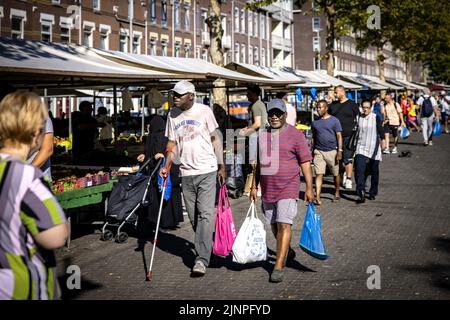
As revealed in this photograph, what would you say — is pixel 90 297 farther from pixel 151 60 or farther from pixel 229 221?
pixel 151 60

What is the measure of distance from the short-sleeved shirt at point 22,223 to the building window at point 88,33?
39.2 metres

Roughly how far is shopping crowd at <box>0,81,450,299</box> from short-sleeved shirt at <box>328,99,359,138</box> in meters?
0.02

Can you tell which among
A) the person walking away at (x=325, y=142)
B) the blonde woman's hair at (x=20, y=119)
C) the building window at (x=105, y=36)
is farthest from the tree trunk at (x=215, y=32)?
the building window at (x=105, y=36)

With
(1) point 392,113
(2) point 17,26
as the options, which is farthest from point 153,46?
(1) point 392,113

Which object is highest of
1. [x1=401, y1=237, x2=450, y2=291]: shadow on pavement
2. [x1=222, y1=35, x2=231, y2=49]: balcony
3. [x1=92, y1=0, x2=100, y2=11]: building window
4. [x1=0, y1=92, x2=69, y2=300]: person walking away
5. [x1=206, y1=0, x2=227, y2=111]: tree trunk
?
[x1=222, y1=35, x2=231, y2=49]: balcony

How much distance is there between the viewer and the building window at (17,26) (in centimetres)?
3533

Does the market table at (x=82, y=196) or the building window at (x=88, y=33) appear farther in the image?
the building window at (x=88, y=33)

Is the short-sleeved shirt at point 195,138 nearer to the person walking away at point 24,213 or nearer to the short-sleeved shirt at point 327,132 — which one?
the person walking away at point 24,213

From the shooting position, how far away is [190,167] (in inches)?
290

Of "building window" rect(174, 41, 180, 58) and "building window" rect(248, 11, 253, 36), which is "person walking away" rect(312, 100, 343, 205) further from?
"building window" rect(248, 11, 253, 36)

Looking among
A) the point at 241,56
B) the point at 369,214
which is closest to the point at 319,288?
the point at 369,214

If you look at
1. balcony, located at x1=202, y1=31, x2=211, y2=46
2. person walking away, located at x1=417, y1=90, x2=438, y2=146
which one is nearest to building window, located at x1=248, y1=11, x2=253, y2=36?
balcony, located at x1=202, y1=31, x2=211, y2=46

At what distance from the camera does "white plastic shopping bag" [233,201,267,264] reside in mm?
7047

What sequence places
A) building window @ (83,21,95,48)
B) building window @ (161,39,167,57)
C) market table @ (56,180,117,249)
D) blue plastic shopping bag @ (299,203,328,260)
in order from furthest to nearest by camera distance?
building window @ (161,39,167,57)
building window @ (83,21,95,48)
market table @ (56,180,117,249)
blue plastic shopping bag @ (299,203,328,260)
